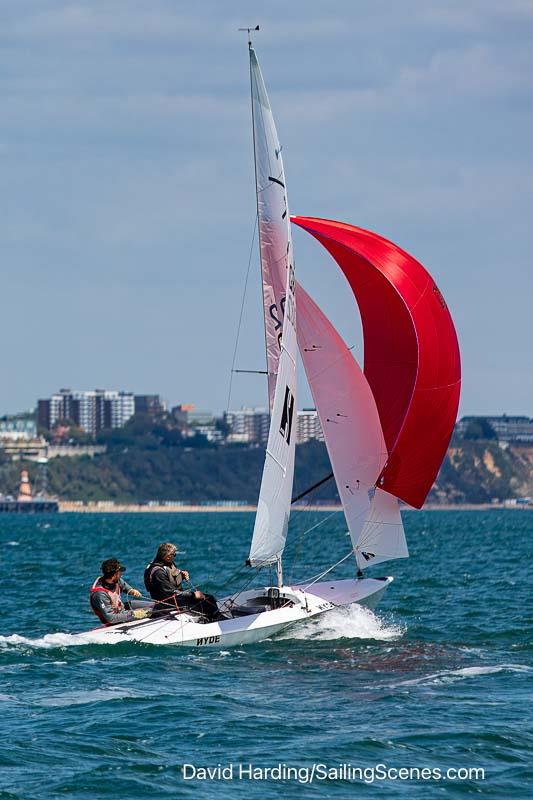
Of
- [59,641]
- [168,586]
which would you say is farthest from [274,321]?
[59,641]

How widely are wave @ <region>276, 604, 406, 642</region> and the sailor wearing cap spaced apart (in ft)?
8.00

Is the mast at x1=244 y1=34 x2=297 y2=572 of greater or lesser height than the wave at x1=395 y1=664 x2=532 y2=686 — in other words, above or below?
above

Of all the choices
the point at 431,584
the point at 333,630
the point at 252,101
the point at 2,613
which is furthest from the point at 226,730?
the point at 431,584

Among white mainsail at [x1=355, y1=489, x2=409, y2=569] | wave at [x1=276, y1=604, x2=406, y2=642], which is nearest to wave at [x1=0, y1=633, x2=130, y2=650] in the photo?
wave at [x1=276, y1=604, x2=406, y2=642]

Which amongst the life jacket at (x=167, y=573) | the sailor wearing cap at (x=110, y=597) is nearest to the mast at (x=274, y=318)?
the life jacket at (x=167, y=573)

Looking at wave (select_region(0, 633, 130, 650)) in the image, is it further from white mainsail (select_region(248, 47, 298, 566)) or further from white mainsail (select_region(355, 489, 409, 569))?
white mainsail (select_region(355, 489, 409, 569))

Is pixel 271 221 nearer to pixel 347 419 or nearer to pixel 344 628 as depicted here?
pixel 347 419

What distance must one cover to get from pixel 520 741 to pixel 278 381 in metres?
7.93

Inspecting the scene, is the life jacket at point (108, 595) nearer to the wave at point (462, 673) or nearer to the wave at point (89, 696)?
the wave at point (89, 696)

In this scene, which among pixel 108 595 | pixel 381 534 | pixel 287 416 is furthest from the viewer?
pixel 381 534

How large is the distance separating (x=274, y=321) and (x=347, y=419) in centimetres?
208

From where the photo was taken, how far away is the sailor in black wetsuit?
67.8ft

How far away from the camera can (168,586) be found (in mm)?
20688

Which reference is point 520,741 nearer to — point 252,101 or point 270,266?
point 270,266
